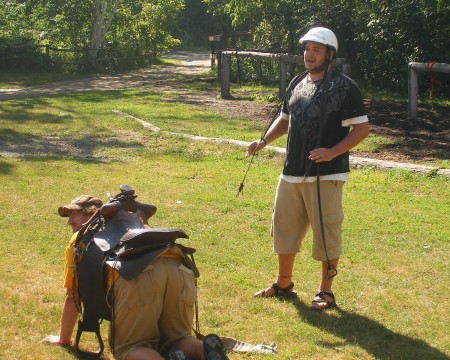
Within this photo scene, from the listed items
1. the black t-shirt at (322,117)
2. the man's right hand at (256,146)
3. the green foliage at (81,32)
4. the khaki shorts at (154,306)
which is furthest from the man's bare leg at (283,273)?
the green foliage at (81,32)

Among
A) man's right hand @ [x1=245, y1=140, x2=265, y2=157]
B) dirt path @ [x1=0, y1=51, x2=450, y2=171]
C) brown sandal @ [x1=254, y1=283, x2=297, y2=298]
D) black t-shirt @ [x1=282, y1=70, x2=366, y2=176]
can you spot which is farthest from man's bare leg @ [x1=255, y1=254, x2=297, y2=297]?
dirt path @ [x1=0, y1=51, x2=450, y2=171]

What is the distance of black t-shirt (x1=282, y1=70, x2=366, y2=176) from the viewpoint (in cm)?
538

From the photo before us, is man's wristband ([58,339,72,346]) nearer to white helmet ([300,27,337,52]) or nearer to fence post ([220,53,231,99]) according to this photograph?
white helmet ([300,27,337,52])

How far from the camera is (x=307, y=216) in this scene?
5.73 m

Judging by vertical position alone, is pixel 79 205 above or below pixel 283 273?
above

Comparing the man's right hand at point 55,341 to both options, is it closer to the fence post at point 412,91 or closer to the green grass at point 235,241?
the green grass at point 235,241

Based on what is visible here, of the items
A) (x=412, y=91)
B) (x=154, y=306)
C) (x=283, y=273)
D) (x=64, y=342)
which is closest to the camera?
(x=154, y=306)

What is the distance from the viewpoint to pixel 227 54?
20656 mm

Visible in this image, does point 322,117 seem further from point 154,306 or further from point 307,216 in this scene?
point 154,306

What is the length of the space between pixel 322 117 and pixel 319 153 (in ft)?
0.94

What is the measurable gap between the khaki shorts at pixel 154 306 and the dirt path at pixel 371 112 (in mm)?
6748

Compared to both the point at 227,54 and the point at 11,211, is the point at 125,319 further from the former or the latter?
the point at 227,54

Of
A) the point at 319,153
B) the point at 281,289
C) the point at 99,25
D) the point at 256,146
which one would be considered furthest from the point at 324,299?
the point at 99,25

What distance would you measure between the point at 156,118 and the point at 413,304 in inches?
440
